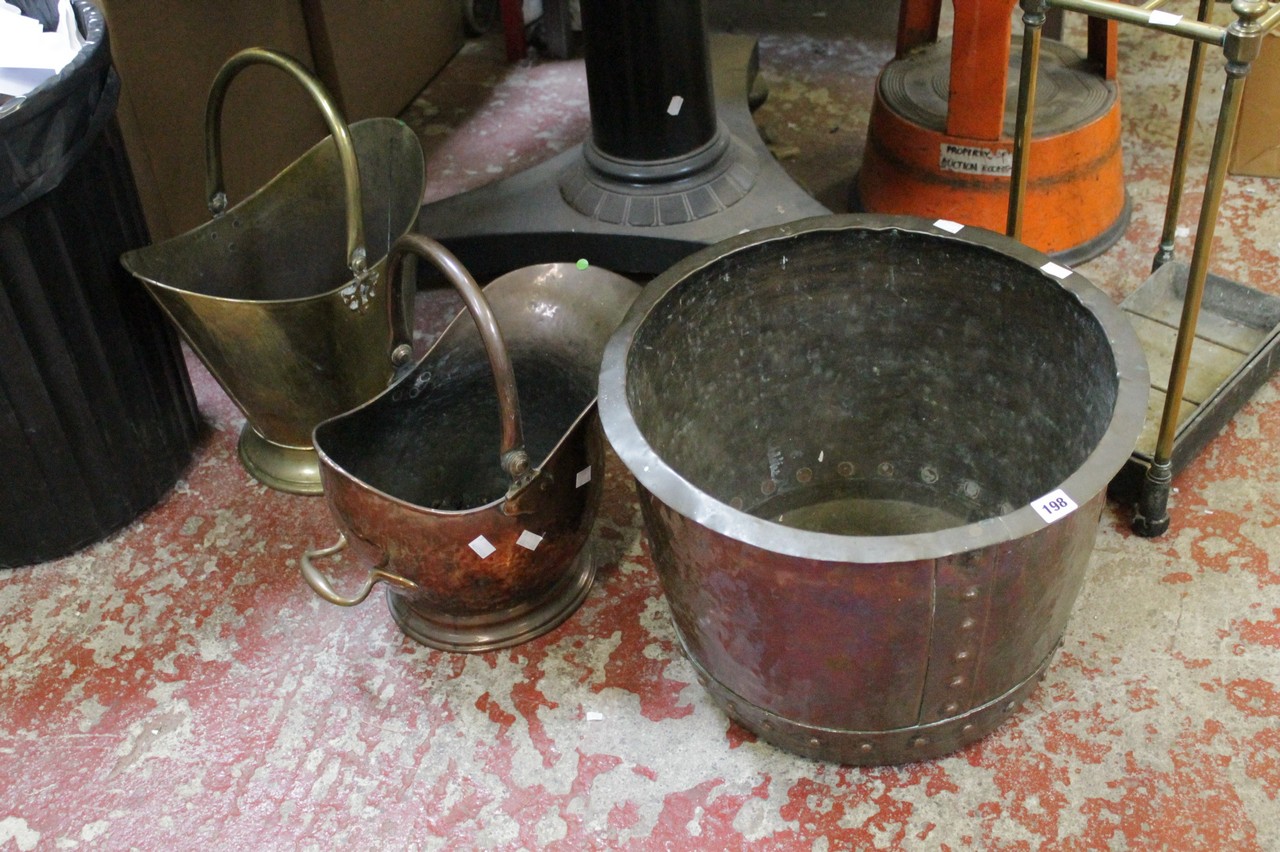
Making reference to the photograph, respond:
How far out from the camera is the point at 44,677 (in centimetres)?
201

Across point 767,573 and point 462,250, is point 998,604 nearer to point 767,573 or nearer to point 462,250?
point 767,573

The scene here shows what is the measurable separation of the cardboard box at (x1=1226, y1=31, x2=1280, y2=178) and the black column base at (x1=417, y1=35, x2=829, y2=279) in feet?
3.26

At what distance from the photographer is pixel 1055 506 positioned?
56.2 inches

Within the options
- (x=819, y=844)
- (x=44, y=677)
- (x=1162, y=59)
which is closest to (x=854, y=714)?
(x=819, y=844)

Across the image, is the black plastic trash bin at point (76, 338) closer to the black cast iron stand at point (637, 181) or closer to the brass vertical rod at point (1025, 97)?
the black cast iron stand at point (637, 181)

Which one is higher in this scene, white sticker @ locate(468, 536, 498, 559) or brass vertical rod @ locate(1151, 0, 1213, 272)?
brass vertical rod @ locate(1151, 0, 1213, 272)

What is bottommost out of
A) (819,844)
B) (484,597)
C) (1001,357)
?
(819,844)

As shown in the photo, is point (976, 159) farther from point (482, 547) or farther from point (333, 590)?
point (333, 590)

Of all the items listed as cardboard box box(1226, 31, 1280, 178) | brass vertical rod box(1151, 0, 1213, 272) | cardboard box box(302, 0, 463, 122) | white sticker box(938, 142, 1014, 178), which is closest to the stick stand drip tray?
brass vertical rod box(1151, 0, 1213, 272)

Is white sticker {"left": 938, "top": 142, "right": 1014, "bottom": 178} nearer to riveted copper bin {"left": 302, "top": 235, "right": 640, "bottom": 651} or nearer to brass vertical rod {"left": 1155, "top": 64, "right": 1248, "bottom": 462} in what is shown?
brass vertical rod {"left": 1155, "top": 64, "right": 1248, "bottom": 462}

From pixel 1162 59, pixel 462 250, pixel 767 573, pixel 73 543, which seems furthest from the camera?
pixel 1162 59

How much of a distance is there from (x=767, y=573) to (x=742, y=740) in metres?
0.45

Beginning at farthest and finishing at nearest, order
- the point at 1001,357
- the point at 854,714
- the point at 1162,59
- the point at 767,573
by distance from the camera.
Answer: the point at 1162,59, the point at 1001,357, the point at 854,714, the point at 767,573

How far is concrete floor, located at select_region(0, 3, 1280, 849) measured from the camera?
1.72 meters
